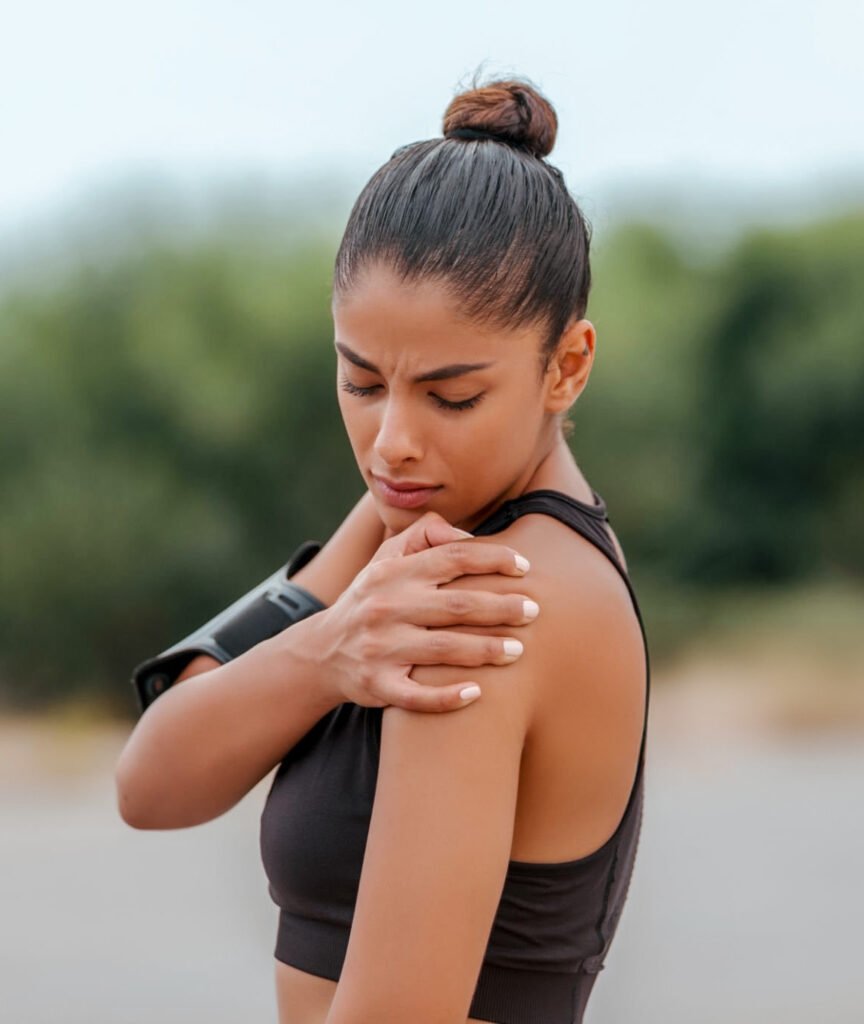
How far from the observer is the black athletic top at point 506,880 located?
1398 mm

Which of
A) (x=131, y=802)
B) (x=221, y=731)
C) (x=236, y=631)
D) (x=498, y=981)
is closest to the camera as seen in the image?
(x=498, y=981)

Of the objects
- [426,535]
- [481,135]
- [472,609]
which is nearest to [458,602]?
[472,609]

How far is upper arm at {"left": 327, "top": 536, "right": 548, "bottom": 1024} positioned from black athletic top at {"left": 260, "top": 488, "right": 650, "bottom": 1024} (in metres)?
0.16

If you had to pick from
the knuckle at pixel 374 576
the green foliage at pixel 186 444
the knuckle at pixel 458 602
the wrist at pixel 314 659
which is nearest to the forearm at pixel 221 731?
the wrist at pixel 314 659

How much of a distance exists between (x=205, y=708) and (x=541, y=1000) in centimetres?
50

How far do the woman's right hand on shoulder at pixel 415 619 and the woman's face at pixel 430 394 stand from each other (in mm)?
57

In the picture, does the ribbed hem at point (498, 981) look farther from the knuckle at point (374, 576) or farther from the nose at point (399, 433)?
the nose at point (399, 433)

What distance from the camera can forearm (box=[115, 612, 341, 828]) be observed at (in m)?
1.48

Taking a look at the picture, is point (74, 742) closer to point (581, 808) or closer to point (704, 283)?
point (704, 283)

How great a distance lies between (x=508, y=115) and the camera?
4.96 feet

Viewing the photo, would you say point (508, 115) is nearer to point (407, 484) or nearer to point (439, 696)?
point (407, 484)

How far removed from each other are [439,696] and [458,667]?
0.04 metres

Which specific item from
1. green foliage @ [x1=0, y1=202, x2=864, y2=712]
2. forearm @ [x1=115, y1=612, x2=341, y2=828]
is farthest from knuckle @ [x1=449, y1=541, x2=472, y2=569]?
green foliage @ [x1=0, y1=202, x2=864, y2=712]

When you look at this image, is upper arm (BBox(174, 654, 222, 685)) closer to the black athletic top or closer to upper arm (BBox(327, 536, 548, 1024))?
the black athletic top
